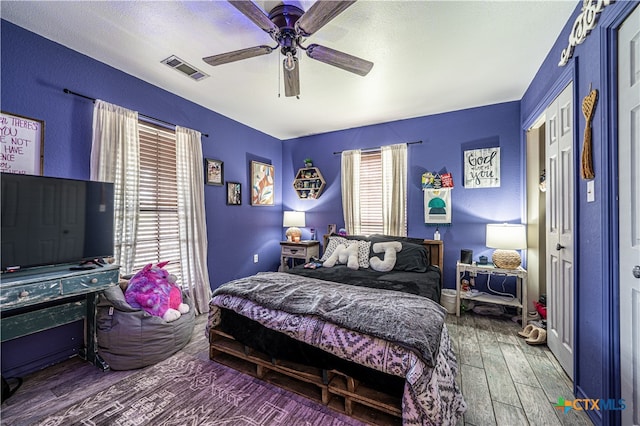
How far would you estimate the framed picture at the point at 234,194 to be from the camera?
3737mm

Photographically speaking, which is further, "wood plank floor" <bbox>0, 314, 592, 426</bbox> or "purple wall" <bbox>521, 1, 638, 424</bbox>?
"wood plank floor" <bbox>0, 314, 592, 426</bbox>

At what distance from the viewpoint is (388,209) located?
384 centimetres

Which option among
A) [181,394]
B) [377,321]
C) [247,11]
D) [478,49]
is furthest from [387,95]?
[181,394]

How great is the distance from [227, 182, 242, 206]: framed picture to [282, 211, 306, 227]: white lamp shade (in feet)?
2.95

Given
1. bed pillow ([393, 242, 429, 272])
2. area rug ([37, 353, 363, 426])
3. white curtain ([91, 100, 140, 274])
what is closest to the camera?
area rug ([37, 353, 363, 426])

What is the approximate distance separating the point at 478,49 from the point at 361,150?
2071 mm

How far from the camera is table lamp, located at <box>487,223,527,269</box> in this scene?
2809 mm

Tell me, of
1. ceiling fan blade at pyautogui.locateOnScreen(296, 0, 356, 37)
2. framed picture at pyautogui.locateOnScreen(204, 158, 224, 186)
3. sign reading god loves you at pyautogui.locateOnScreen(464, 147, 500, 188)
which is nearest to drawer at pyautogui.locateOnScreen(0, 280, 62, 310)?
framed picture at pyautogui.locateOnScreen(204, 158, 224, 186)

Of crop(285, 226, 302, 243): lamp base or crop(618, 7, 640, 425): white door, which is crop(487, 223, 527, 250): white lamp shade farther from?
crop(285, 226, 302, 243): lamp base

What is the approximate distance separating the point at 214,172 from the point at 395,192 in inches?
102

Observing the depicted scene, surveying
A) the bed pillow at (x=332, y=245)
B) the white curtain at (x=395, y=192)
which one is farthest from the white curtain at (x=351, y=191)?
the bed pillow at (x=332, y=245)

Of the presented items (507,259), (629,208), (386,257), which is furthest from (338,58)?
(507,259)

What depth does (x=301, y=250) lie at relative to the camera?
415 cm

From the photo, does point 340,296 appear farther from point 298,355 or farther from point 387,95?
point 387,95
